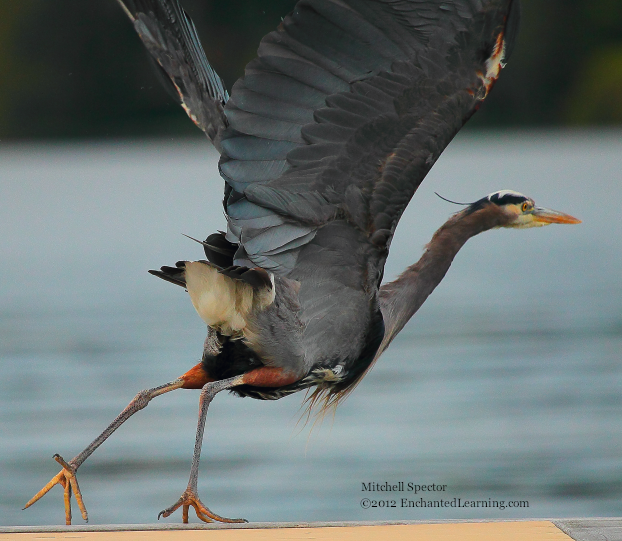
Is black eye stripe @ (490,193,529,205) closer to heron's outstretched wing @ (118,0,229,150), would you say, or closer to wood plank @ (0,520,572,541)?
heron's outstretched wing @ (118,0,229,150)

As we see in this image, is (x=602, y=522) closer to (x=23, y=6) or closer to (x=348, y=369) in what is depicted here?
(x=348, y=369)

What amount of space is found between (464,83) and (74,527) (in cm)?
201

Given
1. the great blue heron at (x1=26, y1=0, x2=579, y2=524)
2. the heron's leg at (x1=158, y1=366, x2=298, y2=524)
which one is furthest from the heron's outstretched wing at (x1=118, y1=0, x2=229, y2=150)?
the heron's leg at (x1=158, y1=366, x2=298, y2=524)

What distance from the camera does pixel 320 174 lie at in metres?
4.16

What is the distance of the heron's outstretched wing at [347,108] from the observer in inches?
157

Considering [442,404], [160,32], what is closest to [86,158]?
[442,404]

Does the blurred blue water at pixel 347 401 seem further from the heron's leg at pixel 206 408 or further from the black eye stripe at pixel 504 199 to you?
the heron's leg at pixel 206 408

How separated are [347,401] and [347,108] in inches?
220

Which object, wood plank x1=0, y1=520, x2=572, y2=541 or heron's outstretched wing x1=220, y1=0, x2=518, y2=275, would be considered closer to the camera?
wood plank x1=0, y1=520, x2=572, y2=541

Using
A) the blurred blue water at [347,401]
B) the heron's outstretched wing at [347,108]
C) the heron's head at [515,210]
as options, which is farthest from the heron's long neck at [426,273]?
the blurred blue water at [347,401]

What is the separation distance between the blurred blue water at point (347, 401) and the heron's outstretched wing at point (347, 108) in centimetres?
269

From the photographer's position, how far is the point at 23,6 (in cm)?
2561

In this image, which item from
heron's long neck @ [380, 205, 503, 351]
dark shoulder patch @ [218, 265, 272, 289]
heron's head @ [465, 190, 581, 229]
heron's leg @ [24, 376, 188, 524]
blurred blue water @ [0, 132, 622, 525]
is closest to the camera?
heron's leg @ [24, 376, 188, 524]

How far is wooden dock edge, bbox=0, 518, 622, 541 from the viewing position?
11.3 ft
